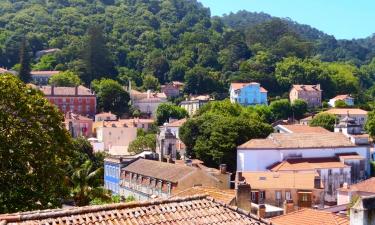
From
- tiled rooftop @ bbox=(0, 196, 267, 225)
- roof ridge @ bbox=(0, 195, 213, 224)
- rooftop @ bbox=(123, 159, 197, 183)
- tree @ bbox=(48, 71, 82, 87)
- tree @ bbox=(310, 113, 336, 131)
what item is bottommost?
rooftop @ bbox=(123, 159, 197, 183)

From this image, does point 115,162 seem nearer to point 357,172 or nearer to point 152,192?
point 152,192

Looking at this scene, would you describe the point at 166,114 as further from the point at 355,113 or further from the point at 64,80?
the point at 355,113

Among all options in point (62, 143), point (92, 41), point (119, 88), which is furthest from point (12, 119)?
point (92, 41)

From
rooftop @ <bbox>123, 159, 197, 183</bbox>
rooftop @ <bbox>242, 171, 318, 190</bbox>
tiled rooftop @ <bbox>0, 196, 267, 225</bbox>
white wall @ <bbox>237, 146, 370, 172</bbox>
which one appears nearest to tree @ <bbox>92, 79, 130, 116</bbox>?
white wall @ <bbox>237, 146, 370, 172</bbox>

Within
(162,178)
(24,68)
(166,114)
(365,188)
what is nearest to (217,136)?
(162,178)

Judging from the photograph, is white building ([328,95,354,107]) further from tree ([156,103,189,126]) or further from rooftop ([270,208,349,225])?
rooftop ([270,208,349,225])

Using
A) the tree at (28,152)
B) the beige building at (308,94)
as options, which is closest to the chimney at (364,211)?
the tree at (28,152)
